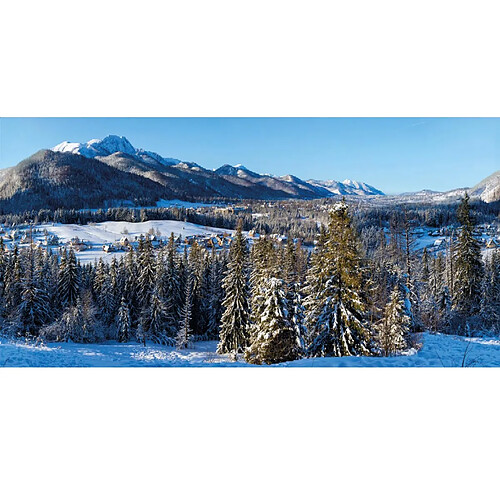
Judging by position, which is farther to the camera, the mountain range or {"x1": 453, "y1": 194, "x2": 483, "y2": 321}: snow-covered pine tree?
the mountain range

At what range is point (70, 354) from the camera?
407 cm

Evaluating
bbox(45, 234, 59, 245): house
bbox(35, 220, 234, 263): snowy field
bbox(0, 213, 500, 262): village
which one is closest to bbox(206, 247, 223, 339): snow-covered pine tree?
bbox(0, 213, 500, 262): village

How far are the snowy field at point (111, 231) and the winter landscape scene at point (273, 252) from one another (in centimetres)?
4

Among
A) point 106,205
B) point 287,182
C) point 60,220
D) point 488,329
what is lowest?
point 488,329

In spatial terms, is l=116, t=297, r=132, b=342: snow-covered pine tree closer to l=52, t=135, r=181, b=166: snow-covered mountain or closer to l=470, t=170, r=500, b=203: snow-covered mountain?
l=52, t=135, r=181, b=166: snow-covered mountain

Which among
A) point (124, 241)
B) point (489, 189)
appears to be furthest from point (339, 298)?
point (124, 241)

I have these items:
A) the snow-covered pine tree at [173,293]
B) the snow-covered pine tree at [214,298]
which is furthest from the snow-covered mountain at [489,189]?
the snow-covered pine tree at [214,298]

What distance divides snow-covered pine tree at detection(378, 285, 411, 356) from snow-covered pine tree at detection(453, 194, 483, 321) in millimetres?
896

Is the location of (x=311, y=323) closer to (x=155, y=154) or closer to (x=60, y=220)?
(x=155, y=154)

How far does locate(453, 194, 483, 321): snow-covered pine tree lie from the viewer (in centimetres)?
448

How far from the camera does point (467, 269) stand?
476cm

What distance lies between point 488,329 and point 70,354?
22.0ft

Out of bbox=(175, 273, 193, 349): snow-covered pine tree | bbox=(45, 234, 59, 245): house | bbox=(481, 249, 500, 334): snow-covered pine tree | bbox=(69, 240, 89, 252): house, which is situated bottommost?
bbox=(175, 273, 193, 349): snow-covered pine tree
